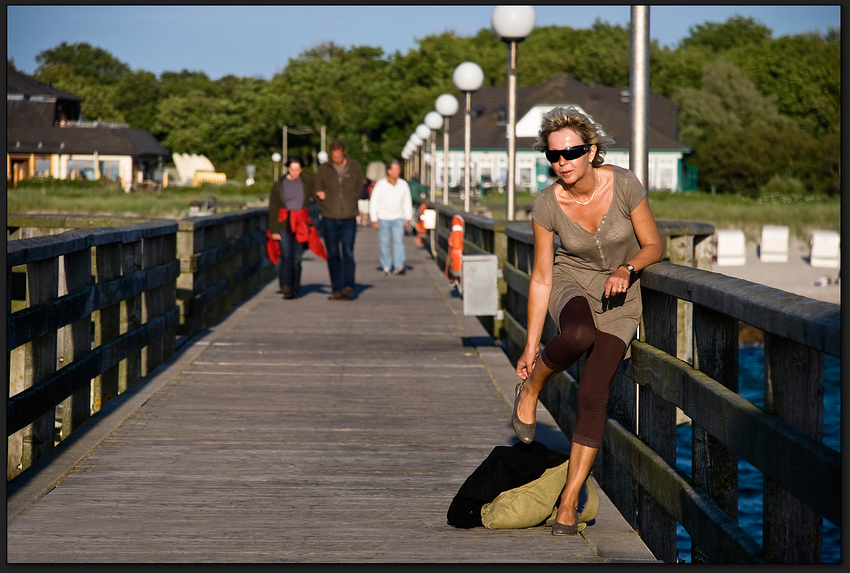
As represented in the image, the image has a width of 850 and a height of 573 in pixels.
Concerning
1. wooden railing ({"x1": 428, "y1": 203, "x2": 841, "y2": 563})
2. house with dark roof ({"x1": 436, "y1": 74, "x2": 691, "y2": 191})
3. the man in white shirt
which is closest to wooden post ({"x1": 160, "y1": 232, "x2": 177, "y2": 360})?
wooden railing ({"x1": 428, "y1": 203, "x2": 841, "y2": 563})

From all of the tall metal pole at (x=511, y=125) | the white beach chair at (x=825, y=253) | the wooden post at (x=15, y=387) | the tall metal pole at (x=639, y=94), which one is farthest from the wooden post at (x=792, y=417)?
the white beach chair at (x=825, y=253)

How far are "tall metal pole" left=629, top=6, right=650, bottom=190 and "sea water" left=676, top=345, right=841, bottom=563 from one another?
1716 mm

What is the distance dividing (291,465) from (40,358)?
1.38 m

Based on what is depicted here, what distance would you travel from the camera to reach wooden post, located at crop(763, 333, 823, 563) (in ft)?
9.93

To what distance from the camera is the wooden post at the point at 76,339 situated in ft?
20.0

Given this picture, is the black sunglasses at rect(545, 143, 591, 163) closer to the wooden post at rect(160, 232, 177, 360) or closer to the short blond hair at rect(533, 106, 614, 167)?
the short blond hair at rect(533, 106, 614, 167)

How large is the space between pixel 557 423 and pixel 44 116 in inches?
3518

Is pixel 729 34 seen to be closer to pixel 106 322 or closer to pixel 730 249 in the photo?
pixel 730 249

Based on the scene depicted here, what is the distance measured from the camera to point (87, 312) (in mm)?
6234

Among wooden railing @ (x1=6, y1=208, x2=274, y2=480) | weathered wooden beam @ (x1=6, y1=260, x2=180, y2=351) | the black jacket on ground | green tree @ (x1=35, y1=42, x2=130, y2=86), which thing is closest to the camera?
the black jacket on ground

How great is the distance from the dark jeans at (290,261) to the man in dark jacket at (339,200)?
0.42 m

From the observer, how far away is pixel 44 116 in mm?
88875

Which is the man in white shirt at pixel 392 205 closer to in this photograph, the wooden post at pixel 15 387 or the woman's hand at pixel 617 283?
the wooden post at pixel 15 387

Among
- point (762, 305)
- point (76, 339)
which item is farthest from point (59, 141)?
point (762, 305)
